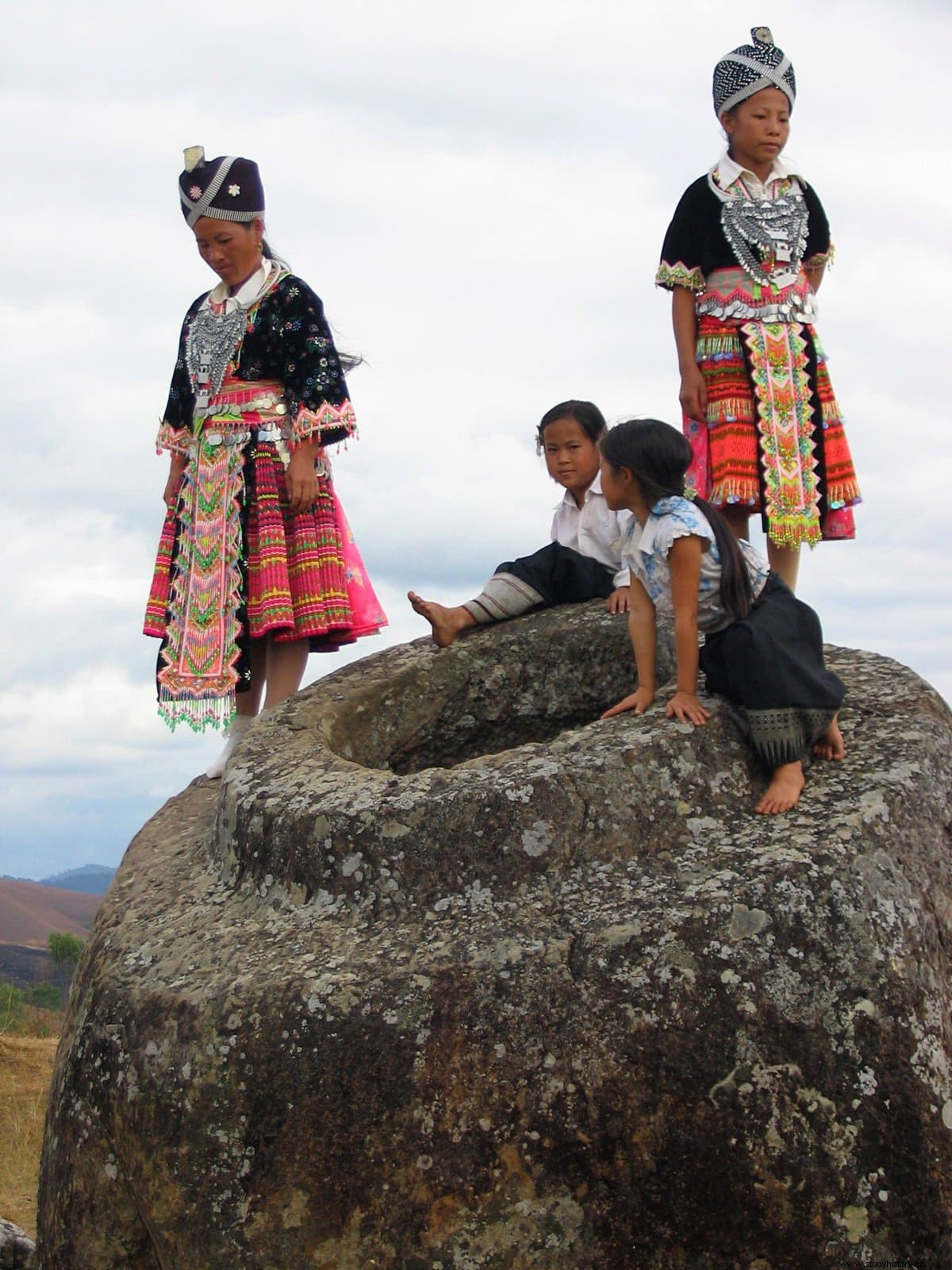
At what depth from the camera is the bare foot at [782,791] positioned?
3395 mm

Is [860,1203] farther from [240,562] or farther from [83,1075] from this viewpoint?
[240,562]

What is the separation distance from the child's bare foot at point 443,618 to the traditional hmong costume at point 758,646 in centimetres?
87

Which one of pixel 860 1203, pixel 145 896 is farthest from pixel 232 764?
pixel 860 1203

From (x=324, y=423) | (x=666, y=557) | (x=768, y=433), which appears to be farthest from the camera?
(x=768, y=433)

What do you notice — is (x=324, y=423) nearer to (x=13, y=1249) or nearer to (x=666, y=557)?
(x=666, y=557)

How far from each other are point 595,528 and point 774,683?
4.60 feet

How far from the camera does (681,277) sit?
5129mm

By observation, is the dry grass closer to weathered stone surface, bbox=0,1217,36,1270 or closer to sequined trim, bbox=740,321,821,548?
weathered stone surface, bbox=0,1217,36,1270

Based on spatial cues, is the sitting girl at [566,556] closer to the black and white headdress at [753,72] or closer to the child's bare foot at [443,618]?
the child's bare foot at [443,618]

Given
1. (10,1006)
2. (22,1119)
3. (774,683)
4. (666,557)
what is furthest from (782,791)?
(10,1006)

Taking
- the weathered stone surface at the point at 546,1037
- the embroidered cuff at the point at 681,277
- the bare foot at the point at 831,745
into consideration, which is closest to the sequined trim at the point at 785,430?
the embroidered cuff at the point at 681,277

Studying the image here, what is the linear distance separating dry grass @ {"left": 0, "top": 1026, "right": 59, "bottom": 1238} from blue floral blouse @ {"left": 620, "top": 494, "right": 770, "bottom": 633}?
295 cm

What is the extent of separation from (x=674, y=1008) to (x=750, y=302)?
2.94 m

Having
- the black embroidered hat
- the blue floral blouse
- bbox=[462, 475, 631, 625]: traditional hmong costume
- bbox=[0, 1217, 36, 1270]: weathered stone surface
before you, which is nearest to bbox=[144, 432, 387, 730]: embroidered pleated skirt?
bbox=[462, 475, 631, 625]: traditional hmong costume
